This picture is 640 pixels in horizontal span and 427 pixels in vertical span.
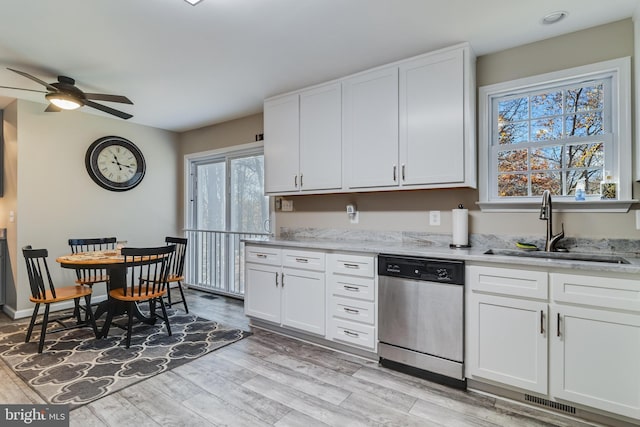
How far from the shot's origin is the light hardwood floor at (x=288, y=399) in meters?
1.90

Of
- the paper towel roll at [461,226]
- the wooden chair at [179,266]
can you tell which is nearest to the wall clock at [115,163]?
the wooden chair at [179,266]

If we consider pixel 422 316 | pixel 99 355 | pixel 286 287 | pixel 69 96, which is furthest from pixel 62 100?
pixel 422 316

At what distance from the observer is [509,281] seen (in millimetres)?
2061

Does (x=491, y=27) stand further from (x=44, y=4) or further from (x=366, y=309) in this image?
(x=44, y=4)

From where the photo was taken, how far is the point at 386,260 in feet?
8.27

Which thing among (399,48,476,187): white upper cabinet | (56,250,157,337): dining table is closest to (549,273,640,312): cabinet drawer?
(399,48,476,187): white upper cabinet

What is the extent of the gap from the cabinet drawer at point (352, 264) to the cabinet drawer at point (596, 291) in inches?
47.1

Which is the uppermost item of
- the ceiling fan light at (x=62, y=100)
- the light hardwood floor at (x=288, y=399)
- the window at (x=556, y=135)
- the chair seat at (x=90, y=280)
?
the ceiling fan light at (x=62, y=100)

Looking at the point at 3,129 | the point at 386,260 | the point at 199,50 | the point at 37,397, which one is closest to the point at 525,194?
the point at 386,260

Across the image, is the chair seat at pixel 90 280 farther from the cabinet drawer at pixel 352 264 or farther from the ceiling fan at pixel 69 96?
the cabinet drawer at pixel 352 264

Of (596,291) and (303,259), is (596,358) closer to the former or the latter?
(596,291)

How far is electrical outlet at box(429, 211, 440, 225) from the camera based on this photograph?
288 cm

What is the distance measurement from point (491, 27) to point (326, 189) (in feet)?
5.98

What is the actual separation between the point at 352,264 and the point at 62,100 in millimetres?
3042
